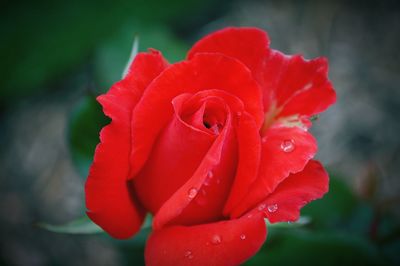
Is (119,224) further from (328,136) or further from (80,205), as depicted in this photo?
(328,136)

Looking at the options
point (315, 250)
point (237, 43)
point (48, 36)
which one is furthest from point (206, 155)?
point (48, 36)

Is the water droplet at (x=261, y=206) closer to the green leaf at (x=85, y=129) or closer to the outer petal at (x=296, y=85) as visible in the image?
the outer petal at (x=296, y=85)

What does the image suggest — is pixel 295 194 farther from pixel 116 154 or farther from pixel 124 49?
pixel 124 49

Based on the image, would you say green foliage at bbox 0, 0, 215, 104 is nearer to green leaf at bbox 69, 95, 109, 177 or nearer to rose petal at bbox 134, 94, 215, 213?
green leaf at bbox 69, 95, 109, 177

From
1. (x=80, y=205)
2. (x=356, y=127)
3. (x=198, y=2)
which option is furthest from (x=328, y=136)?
(x=80, y=205)

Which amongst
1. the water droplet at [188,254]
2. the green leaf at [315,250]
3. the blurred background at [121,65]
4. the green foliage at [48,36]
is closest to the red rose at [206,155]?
the water droplet at [188,254]
